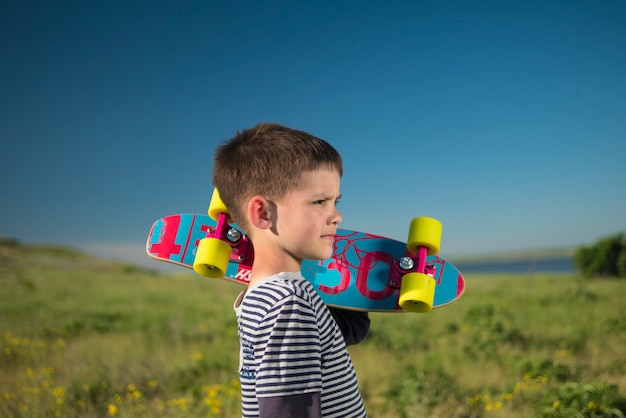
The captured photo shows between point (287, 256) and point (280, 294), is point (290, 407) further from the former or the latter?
point (287, 256)

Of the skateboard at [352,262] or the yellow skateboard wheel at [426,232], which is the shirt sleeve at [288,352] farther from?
the yellow skateboard wheel at [426,232]

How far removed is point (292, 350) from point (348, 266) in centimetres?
144

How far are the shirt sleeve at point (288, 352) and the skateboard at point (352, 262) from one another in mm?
746

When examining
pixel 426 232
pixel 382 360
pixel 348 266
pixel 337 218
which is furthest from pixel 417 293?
pixel 382 360

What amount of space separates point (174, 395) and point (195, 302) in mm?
6461

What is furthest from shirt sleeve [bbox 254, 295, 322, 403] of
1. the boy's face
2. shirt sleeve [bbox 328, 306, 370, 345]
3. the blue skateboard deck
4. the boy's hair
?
the blue skateboard deck

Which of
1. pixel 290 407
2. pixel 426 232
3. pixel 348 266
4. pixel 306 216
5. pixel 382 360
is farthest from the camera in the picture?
pixel 382 360

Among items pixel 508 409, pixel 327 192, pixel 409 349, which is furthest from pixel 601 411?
pixel 409 349

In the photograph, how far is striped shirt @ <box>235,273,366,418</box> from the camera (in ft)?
3.66

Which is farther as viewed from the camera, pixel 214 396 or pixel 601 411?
pixel 214 396

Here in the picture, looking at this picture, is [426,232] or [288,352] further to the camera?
[426,232]

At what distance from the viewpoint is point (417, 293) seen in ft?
5.99

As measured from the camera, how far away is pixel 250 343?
124 centimetres

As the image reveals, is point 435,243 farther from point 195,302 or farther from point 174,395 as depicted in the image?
point 195,302
